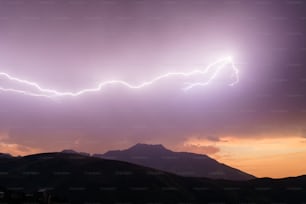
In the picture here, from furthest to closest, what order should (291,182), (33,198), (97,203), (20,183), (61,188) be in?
(291,182), (20,183), (61,188), (97,203), (33,198)

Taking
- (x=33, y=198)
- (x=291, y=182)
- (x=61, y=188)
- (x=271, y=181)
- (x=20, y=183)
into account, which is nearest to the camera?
(x=33, y=198)

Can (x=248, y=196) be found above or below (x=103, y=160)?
below

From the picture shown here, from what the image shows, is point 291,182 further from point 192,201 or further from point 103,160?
point 103,160

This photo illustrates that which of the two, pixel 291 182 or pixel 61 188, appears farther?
pixel 291 182

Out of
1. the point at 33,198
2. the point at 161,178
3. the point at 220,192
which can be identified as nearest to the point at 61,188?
the point at 161,178

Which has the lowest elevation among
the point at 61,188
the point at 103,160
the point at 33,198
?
the point at 33,198

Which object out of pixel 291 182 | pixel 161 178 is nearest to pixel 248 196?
pixel 291 182

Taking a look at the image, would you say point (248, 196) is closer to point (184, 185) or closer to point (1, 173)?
point (184, 185)
